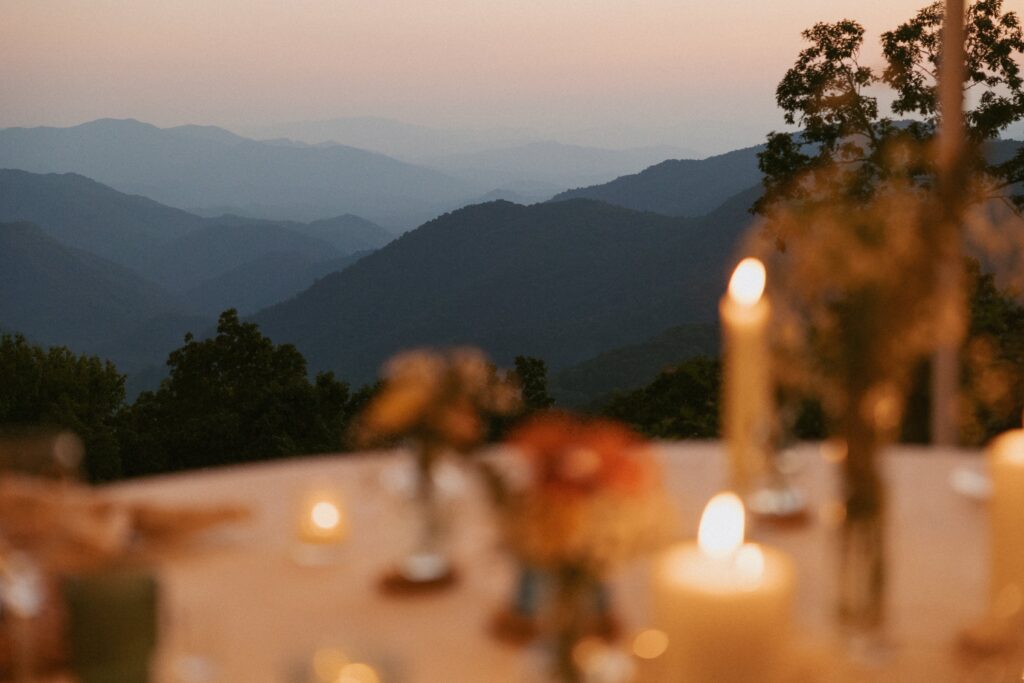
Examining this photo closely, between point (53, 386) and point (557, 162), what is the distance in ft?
54.2

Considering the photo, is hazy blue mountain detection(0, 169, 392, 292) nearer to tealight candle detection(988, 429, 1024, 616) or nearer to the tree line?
the tree line

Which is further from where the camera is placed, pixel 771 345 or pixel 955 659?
pixel 771 345

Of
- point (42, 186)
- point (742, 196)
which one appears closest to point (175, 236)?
point (42, 186)

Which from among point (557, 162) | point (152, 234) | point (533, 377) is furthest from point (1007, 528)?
point (152, 234)

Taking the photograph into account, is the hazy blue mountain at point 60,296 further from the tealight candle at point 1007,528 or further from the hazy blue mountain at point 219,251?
the tealight candle at point 1007,528

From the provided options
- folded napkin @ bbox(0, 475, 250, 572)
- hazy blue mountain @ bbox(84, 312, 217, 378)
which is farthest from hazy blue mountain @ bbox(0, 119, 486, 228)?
folded napkin @ bbox(0, 475, 250, 572)

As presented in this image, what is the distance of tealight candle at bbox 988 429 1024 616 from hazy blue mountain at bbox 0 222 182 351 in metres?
49.6

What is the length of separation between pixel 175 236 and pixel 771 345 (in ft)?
207

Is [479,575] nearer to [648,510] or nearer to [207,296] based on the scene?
[648,510]

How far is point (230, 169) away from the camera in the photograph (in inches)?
2808

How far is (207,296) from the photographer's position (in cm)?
5484

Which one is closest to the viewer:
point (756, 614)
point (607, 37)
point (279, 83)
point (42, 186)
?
point (756, 614)

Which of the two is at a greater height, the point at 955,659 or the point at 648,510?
the point at 648,510

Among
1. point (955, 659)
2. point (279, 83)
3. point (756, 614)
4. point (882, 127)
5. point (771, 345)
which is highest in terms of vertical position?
point (279, 83)
